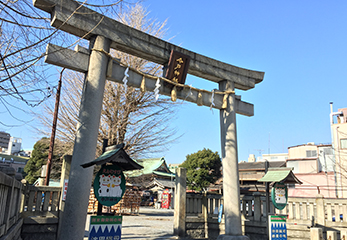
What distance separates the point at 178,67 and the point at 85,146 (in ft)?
13.8

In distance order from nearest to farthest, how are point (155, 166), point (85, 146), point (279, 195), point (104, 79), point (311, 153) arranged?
point (85, 146) → point (104, 79) → point (279, 195) → point (155, 166) → point (311, 153)

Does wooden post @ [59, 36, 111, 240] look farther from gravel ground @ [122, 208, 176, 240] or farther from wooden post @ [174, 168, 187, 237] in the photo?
wooden post @ [174, 168, 187, 237]

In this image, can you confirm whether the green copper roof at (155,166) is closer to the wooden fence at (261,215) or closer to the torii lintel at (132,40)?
the wooden fence at (261,215)

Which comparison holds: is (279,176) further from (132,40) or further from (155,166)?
(155,166)

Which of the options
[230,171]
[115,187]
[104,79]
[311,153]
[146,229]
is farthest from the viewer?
[311,153]

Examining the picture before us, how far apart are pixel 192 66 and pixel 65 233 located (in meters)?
6.58

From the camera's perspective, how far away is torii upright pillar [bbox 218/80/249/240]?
360 inches

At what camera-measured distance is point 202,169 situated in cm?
3966

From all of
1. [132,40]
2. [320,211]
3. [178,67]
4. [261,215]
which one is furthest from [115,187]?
[320,211]

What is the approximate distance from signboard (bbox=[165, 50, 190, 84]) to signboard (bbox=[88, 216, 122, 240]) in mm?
4903

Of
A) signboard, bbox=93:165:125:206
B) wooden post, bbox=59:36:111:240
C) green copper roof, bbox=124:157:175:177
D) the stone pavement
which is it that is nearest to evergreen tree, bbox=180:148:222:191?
green copper roof, bbox=124:157:175:177

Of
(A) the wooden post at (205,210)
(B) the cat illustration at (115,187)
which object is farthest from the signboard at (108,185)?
(A) the wooden post at (205,210)

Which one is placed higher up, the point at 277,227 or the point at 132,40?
the point at 132,40

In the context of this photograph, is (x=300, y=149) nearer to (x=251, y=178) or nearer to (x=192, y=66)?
(x=251, y=178)
